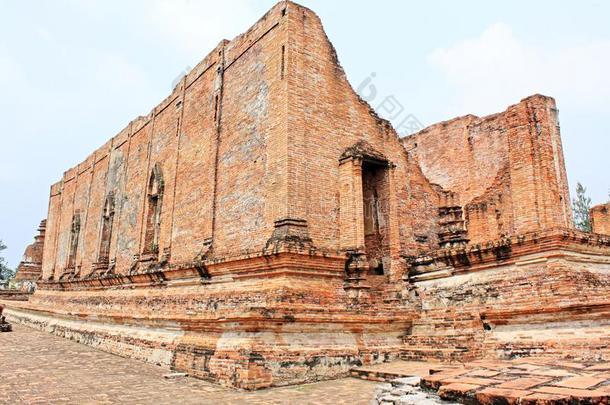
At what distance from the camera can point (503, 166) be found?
14328 millimetres

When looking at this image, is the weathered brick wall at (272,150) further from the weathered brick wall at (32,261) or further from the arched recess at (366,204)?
the weathered brick wall at (32,261)

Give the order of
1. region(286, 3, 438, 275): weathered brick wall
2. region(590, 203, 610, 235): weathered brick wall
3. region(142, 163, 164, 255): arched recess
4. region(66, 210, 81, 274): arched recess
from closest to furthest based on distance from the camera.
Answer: region(286, 3, 438, 275): weathered brick wall
region(142, 163, 164, 255): arched recess
region(590, 203, 610, 235): weathered brick wall
region(66, 210, 81, 274): arched recess

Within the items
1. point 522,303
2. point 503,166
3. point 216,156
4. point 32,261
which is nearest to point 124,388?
point 522,303

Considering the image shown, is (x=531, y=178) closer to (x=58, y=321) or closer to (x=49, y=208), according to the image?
(x=58, y=321)

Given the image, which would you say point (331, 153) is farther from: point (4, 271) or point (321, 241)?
point (4, 271)

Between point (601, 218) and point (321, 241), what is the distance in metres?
10.3

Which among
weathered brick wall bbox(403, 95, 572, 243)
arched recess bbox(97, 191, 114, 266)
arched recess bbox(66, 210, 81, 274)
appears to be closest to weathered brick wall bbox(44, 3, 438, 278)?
weathered brick wall bbox(403, 95, 572, 243)

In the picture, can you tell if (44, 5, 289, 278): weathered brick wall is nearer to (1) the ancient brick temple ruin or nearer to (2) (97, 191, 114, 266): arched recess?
(1) the ancient brick temple ruin

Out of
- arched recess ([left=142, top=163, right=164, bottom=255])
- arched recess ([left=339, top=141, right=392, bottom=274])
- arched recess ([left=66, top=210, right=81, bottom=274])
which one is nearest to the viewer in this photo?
arched recess ([left=339, top=141, right=392, bottom=274])

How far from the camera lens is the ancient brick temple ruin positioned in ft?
22.6

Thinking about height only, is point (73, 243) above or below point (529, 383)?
above

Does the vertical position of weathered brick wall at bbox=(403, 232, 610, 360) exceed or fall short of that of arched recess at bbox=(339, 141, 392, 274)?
it falls short

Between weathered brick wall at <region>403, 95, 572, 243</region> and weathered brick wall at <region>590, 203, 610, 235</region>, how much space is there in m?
3.01

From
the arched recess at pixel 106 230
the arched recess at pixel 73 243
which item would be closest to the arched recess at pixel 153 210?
the arched recess at pixel 106 230
